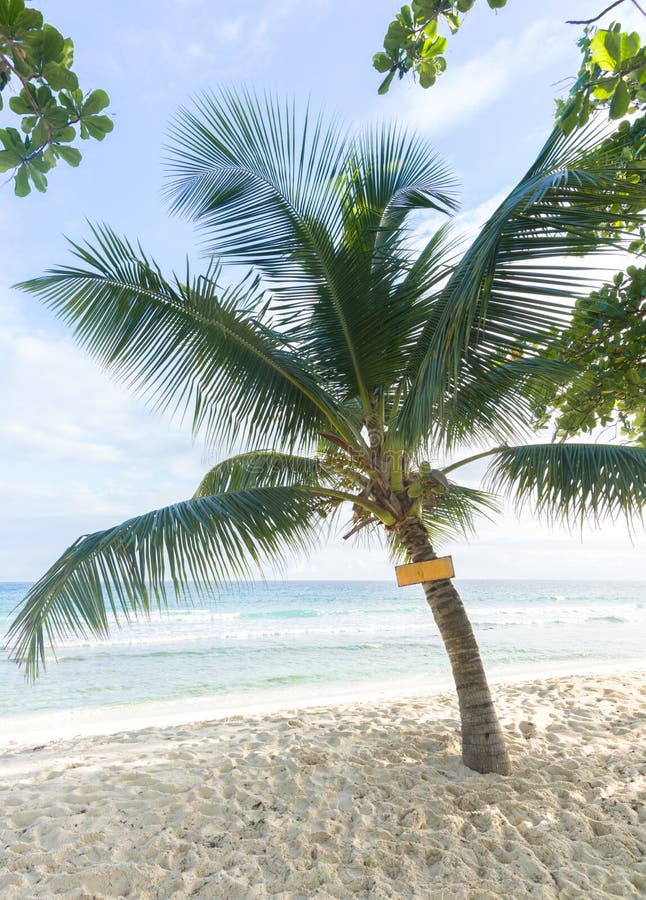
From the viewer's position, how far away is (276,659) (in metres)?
13.5

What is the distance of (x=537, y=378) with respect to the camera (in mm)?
3898

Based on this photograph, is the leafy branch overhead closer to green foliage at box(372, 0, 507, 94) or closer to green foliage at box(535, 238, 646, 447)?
green foliage at box(372, 0, 507, 94)

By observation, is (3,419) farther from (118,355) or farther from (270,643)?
(118,355)

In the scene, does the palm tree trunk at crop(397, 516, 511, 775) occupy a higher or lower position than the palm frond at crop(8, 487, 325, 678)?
lower

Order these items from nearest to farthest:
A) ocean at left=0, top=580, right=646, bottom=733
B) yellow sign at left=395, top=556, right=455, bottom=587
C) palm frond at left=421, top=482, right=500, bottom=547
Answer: yellow sign at left=395, top=556, right=455, bottom=587, palm frond at left=421, top=482, right=500, bottom=547, ocean at left=0, top=580, right=646, bottom=733

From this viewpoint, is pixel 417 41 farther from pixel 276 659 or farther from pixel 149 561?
pixel 276 659

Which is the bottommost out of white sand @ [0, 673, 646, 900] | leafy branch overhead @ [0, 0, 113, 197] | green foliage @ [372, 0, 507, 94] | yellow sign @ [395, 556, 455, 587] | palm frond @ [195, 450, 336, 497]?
white sand @ [0, 673, 646, 900]

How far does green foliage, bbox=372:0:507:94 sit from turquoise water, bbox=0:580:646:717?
6038mm

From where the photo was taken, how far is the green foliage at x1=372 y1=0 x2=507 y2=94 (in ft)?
5.89

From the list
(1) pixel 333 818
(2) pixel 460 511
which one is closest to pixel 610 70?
(1) pixel 333 818

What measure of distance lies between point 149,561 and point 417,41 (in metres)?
2.59

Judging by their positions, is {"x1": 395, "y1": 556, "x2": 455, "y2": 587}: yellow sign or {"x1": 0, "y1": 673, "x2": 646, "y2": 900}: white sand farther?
{"x1": 395, "y1": 556, "x2": 455, "y2": 587}: yellow sign

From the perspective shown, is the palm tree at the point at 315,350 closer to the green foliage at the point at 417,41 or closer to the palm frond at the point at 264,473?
the palm frond at the point at 264,473

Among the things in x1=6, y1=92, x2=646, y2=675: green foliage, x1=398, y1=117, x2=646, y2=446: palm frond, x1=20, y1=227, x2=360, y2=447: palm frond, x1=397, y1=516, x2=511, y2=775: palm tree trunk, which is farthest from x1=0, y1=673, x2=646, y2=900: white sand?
x1=20, y1=227, x2=360, y2=447: palm frond
